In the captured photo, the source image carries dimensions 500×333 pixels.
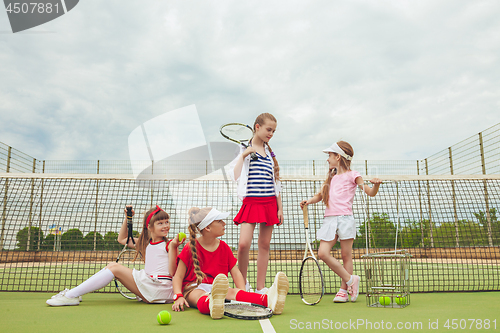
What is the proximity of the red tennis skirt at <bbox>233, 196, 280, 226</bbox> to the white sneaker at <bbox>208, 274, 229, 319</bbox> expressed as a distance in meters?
0.95

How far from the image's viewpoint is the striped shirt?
11.8ft

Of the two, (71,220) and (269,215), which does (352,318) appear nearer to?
(269,215)

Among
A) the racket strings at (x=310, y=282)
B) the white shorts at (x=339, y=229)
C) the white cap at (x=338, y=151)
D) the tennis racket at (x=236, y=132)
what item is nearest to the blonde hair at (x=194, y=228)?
the tennis racket at (x=236, y=132)

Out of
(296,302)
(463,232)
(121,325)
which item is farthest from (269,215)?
(463,232)

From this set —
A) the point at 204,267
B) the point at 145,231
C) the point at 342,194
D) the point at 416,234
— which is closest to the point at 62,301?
the point at 145,231

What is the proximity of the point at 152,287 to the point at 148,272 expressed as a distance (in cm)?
17

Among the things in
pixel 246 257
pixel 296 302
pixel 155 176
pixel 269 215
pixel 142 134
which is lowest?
pixel 296 302

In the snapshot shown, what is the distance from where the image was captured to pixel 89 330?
2.38 meters

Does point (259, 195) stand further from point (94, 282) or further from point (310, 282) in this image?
point (94, 282)

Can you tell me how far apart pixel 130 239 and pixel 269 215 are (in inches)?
55.2

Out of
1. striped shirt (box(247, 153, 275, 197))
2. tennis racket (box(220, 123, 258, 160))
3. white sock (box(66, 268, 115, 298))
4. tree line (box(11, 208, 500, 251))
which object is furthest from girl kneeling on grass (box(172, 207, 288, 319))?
tree line (box(11, 208, 500, 251))

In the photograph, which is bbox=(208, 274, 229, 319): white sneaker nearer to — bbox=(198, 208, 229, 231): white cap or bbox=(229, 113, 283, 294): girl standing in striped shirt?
bbox=(198, 208, 229, 231): white cap

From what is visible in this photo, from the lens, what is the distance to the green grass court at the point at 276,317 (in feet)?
7.88

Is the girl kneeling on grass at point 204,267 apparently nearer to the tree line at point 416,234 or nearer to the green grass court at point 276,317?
the green grass court at point 276,317
